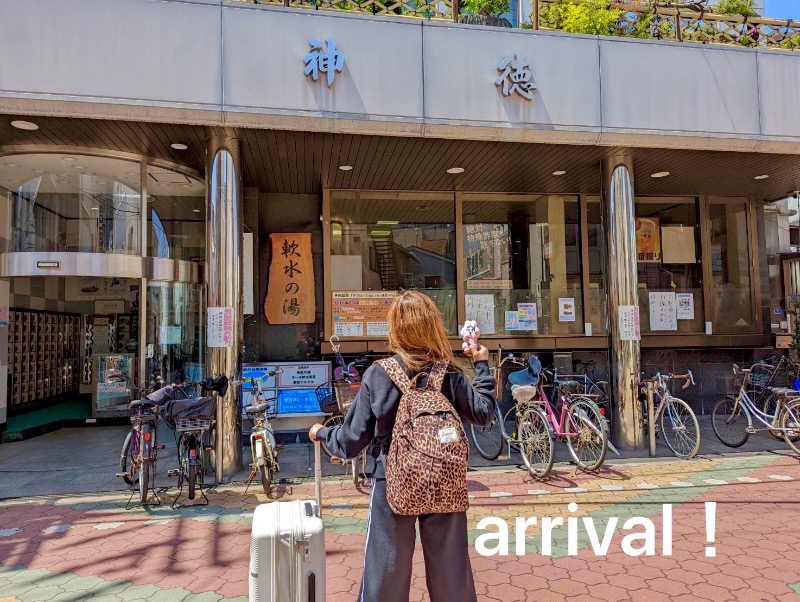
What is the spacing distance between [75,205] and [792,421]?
1037cm

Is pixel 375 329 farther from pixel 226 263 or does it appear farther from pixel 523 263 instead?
pixel 226 263

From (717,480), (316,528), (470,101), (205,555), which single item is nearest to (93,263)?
(205,555)

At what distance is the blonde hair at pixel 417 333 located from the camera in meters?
2.27

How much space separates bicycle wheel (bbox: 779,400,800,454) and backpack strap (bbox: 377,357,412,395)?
6.66 m

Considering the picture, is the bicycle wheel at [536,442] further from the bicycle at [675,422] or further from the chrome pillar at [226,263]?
the chrome pillar at [226,263]

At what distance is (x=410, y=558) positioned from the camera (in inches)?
84.8

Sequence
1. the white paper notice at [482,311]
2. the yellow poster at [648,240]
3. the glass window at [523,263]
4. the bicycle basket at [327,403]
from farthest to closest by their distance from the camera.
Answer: the yellow poster at [648,240] < the glass window at [523,263] < the white paper notice at [482,311] < the bicycle basket at [327,403]

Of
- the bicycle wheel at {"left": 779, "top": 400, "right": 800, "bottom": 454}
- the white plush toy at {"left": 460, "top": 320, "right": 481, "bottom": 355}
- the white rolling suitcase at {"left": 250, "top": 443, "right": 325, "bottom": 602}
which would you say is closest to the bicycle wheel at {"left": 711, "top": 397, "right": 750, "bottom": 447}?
the bicycle wheel at {"left": 779, "top": 400, "right": 800, "bottom": 454}

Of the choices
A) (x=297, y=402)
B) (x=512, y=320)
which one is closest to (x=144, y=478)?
(x=297, y=402)

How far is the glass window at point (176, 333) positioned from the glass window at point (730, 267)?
9404 millimetres

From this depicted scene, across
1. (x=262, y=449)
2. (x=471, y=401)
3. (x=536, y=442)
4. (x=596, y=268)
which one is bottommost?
(x=536, y=442)

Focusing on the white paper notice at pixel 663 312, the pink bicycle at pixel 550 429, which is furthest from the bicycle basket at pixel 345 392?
the white paper notice at pixel 663 312

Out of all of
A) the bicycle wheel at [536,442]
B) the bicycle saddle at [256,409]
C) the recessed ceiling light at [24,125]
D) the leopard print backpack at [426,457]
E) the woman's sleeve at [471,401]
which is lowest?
the bicycle wheel at [536,442]

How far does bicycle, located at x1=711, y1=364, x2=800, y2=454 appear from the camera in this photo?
21.6ft
